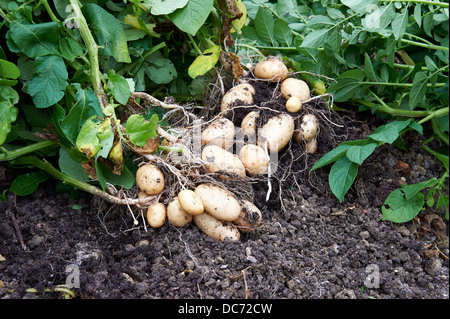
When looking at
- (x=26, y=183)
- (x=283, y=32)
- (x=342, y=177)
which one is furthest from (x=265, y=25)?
(x=26, y=183)

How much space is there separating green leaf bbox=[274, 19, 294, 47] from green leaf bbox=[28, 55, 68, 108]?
89 cm

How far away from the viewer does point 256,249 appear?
4.52 feet

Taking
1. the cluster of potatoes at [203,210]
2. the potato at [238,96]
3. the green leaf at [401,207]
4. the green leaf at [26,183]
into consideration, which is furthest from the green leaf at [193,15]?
the green leaf at [401,207]

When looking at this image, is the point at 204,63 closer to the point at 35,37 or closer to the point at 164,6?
the point at 164,6

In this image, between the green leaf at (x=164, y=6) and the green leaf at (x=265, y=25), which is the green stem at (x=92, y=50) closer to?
the green leaf at (x=164, y=6)

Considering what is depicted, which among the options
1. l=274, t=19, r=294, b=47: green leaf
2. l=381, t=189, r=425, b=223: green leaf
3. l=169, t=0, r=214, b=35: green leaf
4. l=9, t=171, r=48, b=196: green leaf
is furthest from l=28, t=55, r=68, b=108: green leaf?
l=381, t=189, r=425, b=223: green leaf

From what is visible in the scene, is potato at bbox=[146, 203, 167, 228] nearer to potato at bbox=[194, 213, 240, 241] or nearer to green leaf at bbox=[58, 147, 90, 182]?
potato at bbox=[194, 213, 240, 241]

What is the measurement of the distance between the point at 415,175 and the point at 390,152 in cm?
13

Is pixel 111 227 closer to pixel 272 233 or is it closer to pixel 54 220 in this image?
pixel 54 220

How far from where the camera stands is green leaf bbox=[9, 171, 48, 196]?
155 cm

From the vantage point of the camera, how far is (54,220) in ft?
4.92

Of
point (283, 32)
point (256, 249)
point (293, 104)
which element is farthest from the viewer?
point (283, 32)

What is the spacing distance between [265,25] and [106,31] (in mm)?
688

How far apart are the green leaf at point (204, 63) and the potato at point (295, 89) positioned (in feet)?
0.92
